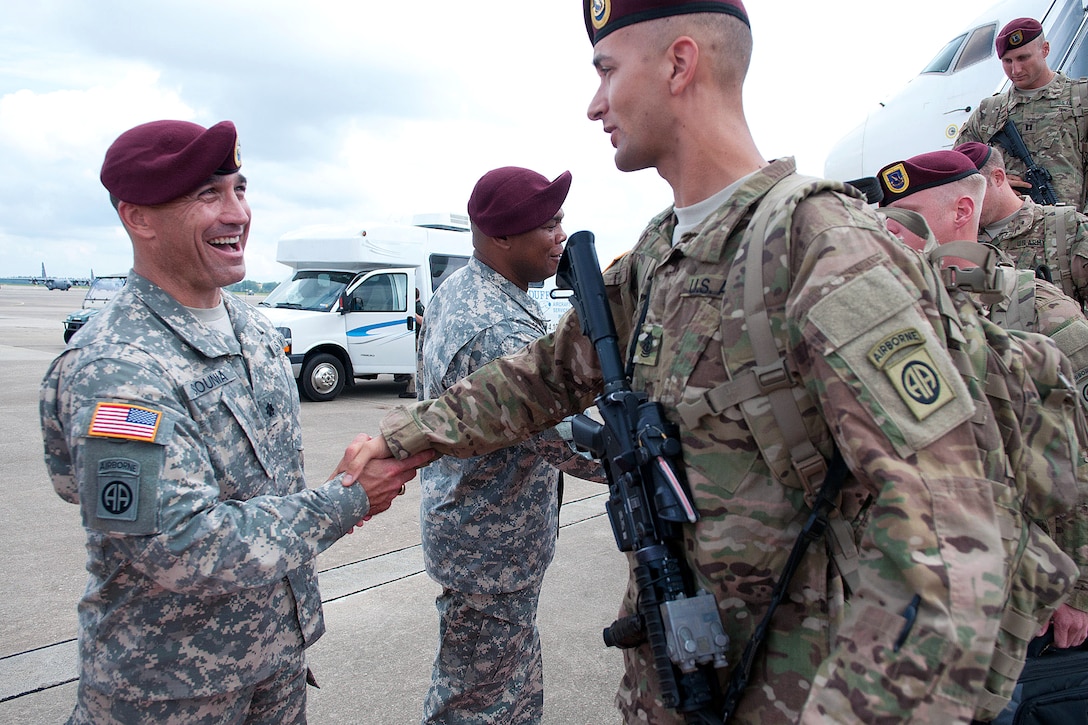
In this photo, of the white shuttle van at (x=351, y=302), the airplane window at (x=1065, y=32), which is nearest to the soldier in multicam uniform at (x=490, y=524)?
the airplane window at (x=1065, y=32)

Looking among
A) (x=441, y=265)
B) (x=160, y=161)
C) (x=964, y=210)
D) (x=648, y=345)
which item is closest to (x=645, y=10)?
(x=648, y=345)

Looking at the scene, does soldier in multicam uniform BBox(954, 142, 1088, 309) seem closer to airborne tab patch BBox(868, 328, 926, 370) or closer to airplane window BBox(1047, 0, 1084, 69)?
airborne tab patch BBox(868, 328, 926, 370)

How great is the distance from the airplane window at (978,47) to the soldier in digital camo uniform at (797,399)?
781cm

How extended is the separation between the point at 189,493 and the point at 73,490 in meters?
0.49

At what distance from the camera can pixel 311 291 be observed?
1148cm

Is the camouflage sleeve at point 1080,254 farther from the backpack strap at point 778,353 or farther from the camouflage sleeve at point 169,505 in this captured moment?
the camouflage sleeve at point 169,505

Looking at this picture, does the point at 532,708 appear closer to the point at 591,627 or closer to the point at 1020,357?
the point at 591,627

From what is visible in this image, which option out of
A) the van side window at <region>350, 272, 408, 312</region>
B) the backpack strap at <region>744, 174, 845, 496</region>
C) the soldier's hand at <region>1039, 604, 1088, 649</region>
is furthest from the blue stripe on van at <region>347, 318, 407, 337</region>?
the backpack strap at <region>744, 174, 845, 496</region>

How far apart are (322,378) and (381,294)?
1.57 metres

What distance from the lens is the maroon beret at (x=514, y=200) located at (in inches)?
111

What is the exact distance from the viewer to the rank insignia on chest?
5.01 feet

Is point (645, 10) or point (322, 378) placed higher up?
point (322, 378)

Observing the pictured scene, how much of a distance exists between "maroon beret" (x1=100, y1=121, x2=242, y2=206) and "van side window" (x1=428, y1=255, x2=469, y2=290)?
33.8ft

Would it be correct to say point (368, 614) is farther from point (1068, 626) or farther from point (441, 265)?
point (441, 265)
